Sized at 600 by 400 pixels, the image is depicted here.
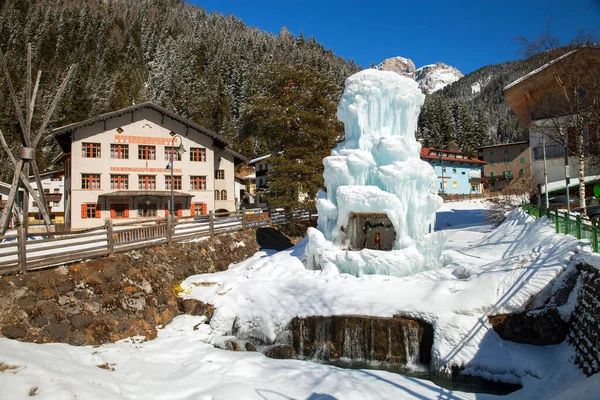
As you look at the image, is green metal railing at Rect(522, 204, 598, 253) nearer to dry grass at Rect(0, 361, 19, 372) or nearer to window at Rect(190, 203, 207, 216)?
dry grass at Rect(0, 361, 19, 372)

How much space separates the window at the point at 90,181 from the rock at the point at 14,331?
948 inches

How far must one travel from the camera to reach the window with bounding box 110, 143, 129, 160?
3244 centimetres

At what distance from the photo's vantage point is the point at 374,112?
758 inches

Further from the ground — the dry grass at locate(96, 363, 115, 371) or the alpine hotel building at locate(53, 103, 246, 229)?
the alpine hotel building at locate(53, 103, 246, 229)

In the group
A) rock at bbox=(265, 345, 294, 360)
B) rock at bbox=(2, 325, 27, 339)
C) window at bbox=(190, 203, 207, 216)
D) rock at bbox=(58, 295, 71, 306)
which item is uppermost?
window at bbox=(190, 203, 207, 216)

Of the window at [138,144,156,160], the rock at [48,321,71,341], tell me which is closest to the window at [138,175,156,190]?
the window at [138,144,156,160]

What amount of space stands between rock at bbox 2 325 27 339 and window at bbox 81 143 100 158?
24547 millimetres

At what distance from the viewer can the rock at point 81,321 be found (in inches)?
450

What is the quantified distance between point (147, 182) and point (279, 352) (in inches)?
976

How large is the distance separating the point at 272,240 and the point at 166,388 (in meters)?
16.2

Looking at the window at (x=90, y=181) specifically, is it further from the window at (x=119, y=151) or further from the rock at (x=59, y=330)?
the rock at (x=59, y=330)

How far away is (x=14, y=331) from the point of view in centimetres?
1016

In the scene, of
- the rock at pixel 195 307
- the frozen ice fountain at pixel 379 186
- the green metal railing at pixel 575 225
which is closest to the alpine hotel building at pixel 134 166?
the frozen ice fountain at pixel 379 186

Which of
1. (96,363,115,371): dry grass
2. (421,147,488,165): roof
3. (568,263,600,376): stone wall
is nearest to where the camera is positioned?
(568,263,600,376): stone wall
